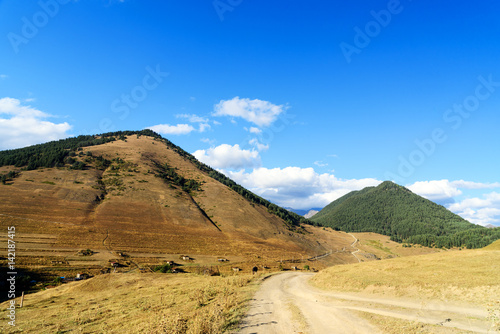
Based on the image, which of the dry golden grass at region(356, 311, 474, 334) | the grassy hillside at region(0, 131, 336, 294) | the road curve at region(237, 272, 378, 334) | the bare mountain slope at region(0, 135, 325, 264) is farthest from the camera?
the bare mountain slope at region(0, 135, 325, 264)

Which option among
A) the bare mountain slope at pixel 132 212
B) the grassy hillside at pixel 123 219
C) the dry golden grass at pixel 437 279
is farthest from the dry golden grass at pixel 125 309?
the bare mountain slope at pixel 132 212

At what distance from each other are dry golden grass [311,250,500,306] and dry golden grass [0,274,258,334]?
520 inches

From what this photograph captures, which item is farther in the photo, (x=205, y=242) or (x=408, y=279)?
(x=205, y=242)

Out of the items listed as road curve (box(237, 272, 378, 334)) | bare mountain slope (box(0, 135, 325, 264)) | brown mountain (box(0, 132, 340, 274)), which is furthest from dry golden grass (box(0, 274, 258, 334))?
bare mountain slope (box(0, 135, 325, 264))

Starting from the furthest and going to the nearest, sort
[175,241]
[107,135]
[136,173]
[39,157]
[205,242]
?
[107,135] < [136,173] < [39,157] < [205,242] < [175,241]

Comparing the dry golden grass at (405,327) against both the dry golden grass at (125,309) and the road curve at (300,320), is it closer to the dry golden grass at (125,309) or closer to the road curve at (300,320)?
the road curve at (300,320)

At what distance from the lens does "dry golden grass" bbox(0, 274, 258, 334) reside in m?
14.0

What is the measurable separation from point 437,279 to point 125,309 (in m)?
30.5

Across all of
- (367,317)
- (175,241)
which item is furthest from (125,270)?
(367,317)

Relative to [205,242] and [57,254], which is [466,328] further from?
[205,242]

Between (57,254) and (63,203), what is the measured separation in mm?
31556

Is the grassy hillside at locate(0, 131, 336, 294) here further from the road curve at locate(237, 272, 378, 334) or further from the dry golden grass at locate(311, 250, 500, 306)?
the road curve at locate(237, 272, 378, 334)

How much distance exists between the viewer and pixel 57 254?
50.2m

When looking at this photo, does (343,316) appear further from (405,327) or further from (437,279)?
(437,279)
